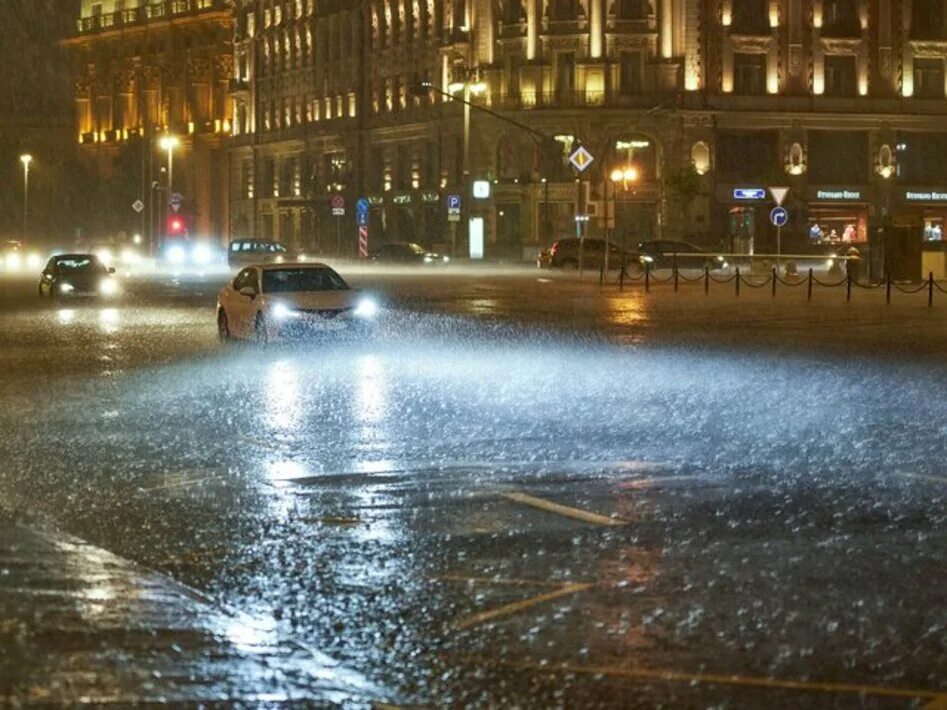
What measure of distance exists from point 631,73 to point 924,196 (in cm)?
1672

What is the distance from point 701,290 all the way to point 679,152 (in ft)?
128

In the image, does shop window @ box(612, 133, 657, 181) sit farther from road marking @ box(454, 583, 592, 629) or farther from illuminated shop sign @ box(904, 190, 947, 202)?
road marking @ box(454, 583, 592, 629)

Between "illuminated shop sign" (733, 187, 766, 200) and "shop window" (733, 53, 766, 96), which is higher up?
"shop window" (733, 53, 766, 96)

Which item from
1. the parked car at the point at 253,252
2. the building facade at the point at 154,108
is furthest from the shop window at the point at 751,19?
the building facade at the point at 154,108

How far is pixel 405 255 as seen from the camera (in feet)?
285

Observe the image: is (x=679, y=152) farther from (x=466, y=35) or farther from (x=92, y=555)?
(x=92, y=555)

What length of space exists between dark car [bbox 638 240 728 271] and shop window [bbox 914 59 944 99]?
2500 centimetres

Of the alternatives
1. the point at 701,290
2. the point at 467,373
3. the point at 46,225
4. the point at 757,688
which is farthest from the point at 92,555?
the point at 46,225

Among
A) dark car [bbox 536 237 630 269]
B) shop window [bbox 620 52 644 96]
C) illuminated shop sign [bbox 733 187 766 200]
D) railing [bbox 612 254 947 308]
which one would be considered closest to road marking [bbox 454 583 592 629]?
railing [bbox 612 254 947 308]

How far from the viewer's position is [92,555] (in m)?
9.94

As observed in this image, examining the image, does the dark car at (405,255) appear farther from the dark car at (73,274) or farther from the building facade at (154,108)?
the dark car at (73,274)

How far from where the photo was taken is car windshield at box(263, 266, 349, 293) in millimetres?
29266

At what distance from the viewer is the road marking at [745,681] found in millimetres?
6891

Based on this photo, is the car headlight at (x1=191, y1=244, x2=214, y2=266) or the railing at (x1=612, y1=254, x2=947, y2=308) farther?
the car headlight at (x1=191, y1=244, x2=214, y2=266)
